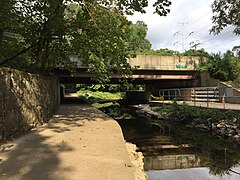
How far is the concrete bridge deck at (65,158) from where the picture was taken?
15.8 ft

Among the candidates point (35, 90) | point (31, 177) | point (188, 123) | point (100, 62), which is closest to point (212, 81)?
point (188, 123)

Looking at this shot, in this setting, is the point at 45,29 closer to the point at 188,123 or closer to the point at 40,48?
the point at 40,48

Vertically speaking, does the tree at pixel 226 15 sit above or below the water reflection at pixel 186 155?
above

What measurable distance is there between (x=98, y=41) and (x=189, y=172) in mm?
8402

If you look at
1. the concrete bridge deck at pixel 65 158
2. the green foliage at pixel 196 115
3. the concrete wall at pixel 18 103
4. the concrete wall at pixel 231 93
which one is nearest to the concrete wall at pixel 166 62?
the concrete wall at pixel 231 93

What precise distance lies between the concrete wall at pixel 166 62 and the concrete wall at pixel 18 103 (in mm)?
20038

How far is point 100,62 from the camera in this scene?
1441 cm

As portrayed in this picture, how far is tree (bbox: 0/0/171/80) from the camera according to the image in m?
11.6

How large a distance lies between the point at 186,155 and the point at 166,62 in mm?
21782

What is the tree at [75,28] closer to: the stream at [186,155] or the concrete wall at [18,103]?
the concrete wall at [18,103]

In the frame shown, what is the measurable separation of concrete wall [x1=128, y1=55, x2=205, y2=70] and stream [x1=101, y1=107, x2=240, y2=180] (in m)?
16.0

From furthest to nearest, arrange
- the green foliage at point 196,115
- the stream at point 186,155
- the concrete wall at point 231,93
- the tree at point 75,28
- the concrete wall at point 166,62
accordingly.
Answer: the concrete wall at point 166,62, the concrete wall at point 231,93, the green foliage at point 196,115, the tree at point 75,28, the stream at point 186,155

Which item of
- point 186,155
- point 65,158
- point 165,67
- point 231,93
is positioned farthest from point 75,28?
point 165,67

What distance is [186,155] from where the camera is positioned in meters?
10.3
